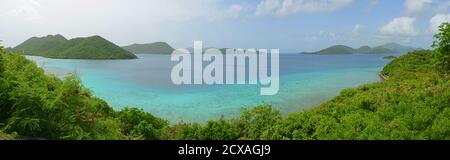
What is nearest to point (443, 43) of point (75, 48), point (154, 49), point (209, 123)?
point (209, 123)

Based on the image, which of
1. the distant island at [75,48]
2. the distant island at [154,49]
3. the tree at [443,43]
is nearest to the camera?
the tree at [443,43]

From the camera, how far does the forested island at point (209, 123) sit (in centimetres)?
575

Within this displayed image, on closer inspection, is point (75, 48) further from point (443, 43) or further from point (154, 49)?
point (443, 43)

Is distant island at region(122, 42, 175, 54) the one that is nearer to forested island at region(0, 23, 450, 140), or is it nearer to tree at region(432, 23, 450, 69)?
forested island at region(0, 23, 450, 140)

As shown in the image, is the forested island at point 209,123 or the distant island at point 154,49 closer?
the forested island at point 209,123

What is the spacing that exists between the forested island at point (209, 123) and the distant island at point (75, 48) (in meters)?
72.7

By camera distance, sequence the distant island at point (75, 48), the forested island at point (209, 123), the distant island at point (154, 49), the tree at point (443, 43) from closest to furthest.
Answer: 1. the forested island at point (209, 123)
2. the tree at point (443, 43)
3. the distant island at point (75, 48)
4. the distant island at point (154, 49)

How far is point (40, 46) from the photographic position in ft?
292

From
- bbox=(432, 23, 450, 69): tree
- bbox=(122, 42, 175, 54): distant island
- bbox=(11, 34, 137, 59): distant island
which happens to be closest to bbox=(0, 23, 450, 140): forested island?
bbox=(432, 23, 450, 69): tree

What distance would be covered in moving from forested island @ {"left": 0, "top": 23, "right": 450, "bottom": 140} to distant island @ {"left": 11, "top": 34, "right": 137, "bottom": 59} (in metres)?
72.7

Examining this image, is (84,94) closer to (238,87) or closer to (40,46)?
Result: (238,87)

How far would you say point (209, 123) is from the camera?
1211cm

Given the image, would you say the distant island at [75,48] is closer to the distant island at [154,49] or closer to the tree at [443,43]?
the distant island at [154,49]

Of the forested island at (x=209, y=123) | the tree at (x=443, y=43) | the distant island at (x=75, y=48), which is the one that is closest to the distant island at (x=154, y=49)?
the distant island at (x=75, y=48)
